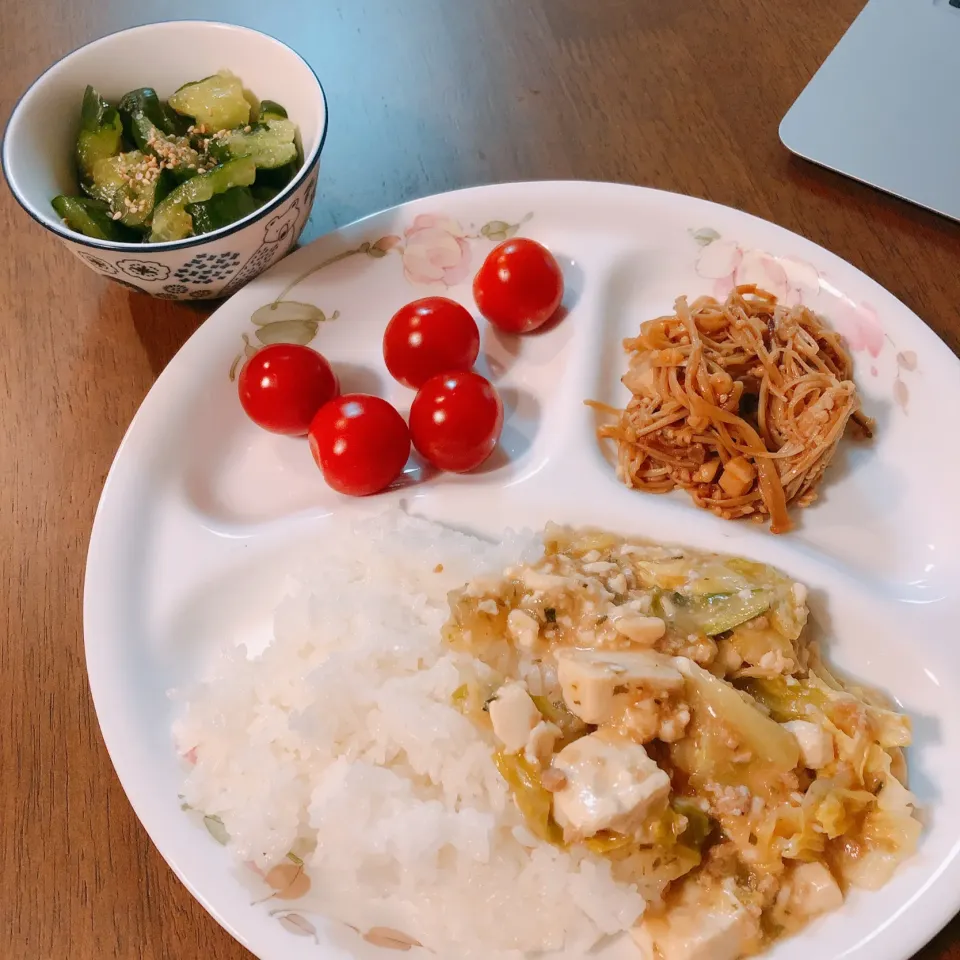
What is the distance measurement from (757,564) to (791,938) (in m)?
0.72

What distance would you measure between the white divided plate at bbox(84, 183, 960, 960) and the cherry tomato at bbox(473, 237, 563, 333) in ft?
0.29

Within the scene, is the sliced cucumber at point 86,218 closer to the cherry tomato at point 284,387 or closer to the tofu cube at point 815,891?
the cherry tomato at point 284,387

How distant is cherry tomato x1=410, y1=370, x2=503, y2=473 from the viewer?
1883 mm

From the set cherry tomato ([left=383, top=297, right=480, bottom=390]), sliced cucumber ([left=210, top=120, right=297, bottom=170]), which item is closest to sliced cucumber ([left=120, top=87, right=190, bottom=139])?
sliced cucumber ([left=210, top=120, right=297, bottom=170])

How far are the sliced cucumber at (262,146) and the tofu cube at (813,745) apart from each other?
5.77 feet

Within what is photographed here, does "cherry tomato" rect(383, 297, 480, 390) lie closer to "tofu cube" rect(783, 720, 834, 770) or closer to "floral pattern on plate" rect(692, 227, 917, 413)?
"floral pattern on plate" rect(692, 227, 917, 413)

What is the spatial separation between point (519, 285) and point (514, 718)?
42.8 inches

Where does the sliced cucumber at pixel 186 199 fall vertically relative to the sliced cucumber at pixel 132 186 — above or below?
above

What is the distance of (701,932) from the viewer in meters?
1.41

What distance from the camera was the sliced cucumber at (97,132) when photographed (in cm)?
206

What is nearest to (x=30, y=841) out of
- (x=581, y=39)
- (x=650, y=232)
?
(x=650, y=232)

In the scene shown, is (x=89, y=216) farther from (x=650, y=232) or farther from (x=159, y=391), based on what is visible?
(x=650, y=232)

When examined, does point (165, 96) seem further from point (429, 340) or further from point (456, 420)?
point (456, 420)

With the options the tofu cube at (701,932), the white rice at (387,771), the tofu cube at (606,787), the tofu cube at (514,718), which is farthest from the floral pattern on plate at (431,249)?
the tofu cube at (701,932)
